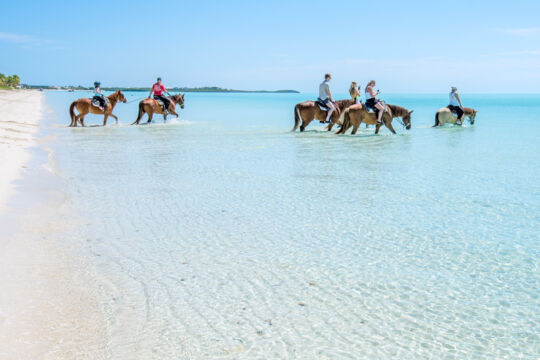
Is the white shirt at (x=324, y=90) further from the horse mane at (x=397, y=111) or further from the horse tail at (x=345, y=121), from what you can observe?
the horse mane at (x=397, y=111)

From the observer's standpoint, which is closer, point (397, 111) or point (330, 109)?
point (330, 109)

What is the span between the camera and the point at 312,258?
5.57 metres

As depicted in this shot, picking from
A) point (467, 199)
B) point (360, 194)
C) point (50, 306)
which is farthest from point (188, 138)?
point (50, 306)

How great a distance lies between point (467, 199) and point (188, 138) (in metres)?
12.8

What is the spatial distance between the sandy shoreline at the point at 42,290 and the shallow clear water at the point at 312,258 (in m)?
0.19

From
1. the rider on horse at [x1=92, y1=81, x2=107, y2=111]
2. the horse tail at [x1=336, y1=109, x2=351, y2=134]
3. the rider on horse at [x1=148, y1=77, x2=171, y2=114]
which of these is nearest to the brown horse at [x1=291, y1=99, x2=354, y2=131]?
the horse tail at [x1=336, y1=109, x2=351, y2=134]

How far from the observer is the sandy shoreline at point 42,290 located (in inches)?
140

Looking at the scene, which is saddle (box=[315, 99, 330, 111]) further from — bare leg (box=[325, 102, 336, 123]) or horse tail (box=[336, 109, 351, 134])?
horse tail (box=[336, 109, 351, 134])

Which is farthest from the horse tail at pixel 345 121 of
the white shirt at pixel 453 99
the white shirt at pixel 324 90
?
the white shirt at pixel 453 99

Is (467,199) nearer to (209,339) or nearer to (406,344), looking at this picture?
(406,344)

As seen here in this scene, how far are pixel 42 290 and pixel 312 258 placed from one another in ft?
9.36

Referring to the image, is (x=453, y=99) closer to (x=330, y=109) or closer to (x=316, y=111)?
(x=330, y=109)

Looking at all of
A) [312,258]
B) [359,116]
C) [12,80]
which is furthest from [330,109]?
[12,80]

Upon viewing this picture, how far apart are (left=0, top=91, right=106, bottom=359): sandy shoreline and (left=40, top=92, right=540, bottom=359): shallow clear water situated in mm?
189
